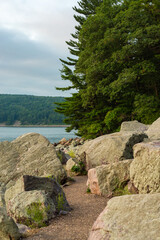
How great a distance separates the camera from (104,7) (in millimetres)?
19312

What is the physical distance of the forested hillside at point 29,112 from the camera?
75000 millimetres

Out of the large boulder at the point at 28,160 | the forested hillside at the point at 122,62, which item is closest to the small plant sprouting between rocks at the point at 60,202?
the large boulder at the point at 28,160

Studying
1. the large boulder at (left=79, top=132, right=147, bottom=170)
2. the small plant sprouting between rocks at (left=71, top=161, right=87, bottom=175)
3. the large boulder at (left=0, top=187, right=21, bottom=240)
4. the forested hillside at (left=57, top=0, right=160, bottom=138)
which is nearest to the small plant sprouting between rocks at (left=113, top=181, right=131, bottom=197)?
the large boulder at (left=79, top=132, right=147, bottom=170)

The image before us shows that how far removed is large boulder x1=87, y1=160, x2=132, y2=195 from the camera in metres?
5.52

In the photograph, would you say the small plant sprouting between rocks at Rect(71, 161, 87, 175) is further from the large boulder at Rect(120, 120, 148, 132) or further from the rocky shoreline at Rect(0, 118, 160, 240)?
the large boulder at Rect(120, 120, 148, 132)

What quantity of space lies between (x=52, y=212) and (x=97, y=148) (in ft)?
11.7

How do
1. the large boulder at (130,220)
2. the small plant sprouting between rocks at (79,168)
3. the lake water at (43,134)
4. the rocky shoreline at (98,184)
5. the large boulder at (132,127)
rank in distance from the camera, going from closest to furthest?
the large boulder at (130,220) → the rocky shoreline at (98,184) → the small plant sprouting between rocks at (79,168) → the large boulder at (132,127) → the lake water at (43,134)

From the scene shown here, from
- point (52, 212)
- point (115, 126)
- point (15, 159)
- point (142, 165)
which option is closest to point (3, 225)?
point (52, 212)

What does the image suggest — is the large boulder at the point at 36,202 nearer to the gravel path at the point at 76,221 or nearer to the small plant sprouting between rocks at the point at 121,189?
the gravel path at the point at 76,221

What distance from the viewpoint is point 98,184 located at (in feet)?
18.5

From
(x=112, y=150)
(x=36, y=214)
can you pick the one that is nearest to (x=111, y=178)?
(x=112, y=150)

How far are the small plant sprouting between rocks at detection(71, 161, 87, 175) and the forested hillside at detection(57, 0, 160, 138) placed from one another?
866 centimetres

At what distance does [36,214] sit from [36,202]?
0.75 ft

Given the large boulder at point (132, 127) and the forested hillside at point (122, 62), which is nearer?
the large boulder at point (132, 127)
